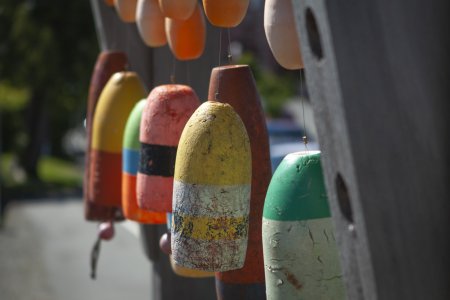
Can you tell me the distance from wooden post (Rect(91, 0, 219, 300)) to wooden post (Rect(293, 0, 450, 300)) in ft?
4.53

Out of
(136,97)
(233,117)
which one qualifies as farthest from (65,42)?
(233,117)

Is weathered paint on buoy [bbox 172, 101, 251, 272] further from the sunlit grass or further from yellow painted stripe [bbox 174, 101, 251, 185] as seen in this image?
the sunlit grass

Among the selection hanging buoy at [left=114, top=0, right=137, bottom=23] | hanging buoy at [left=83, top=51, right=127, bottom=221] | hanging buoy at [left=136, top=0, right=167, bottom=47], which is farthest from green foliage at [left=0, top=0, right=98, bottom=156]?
hanging buoy at [left=136, top=0, right=167, bottom=47]

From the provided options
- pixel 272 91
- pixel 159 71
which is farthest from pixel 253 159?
pixel 272 91

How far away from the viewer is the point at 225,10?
5.09 feet

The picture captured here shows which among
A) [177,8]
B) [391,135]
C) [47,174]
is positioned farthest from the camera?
[47,174]

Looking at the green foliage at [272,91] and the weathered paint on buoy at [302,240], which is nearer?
the weathered paint on buoy at [302,240]

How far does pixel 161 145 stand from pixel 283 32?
1.45 feet

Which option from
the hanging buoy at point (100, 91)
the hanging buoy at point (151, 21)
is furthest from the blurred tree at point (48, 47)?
the hanging buoy at point (151, 21)

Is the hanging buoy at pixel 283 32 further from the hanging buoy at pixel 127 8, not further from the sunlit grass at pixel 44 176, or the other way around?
the sunlit grass at pixel 44 176

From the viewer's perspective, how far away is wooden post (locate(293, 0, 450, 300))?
93cm

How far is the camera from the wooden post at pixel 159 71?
234 centimetres

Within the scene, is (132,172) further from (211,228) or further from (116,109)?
(211,228)

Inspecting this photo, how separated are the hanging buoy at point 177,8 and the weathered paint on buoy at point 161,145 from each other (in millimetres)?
162
